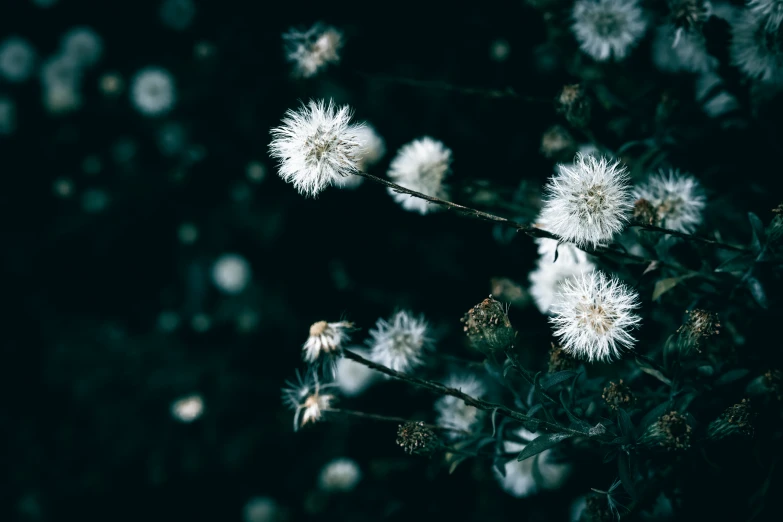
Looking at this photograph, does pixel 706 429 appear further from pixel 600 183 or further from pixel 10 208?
pixel 10 208

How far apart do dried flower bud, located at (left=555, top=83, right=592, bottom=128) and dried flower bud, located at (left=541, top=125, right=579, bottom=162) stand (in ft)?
0.45

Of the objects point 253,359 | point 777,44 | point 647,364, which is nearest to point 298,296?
point 253,359

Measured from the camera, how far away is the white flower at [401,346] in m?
1.00

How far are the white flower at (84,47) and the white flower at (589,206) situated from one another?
6.53 ft

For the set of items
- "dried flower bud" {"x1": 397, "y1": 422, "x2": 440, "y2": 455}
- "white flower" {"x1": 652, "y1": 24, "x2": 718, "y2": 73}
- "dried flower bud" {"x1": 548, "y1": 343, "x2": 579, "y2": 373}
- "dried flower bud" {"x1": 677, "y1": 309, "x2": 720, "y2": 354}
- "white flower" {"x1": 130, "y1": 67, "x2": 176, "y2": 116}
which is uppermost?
"white flower" {"x1": 130, "y1": 67, "x2": 176, "y2": 116}

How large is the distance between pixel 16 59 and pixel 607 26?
7.02 feet

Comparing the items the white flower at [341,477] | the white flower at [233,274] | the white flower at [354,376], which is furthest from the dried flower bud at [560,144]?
the white flower at [233,274]

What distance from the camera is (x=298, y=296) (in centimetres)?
172

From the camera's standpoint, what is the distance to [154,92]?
1.94 meters

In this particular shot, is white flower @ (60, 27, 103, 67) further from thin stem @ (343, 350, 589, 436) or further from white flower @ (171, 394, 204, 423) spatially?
thin stem @ (343, 350, 589, 436)

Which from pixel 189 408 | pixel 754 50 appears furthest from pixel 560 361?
pixel 189 408

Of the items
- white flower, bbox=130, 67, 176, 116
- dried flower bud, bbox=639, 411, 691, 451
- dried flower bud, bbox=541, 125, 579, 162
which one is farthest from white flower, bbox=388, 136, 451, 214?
white flower, bbox=130, 67, 176, 116

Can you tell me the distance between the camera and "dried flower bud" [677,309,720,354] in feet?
2.35

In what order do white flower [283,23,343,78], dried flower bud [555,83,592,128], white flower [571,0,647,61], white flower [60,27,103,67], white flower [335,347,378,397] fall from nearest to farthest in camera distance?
dried flower bud [555,83,592,128] < white flower [571,0,647,61] < white flower [283,23,343,78] < white flower [335,347,378,397] < white flower [60,27,103,67]
